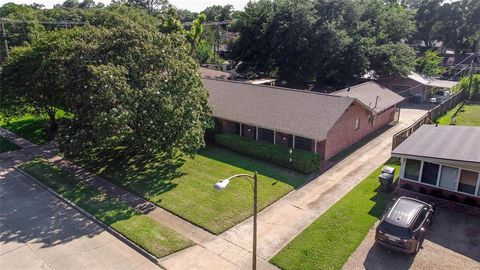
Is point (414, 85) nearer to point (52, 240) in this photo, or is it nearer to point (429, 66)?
point (429, 66)

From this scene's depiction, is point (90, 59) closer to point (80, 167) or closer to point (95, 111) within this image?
point (95, 111)

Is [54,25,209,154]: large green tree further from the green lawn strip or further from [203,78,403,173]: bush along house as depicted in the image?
[203,78,403,173]: bush along house

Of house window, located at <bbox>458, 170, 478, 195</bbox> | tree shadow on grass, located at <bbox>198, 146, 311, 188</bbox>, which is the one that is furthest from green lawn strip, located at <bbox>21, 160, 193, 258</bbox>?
house window, located at <bbox>458, 170, 478, 195</bbox>

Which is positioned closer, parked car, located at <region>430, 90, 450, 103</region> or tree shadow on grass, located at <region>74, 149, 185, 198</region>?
tree shadow on grass, located at <region>74, 149, 185, 198</region>

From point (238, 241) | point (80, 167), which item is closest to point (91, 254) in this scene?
point (238, 241)

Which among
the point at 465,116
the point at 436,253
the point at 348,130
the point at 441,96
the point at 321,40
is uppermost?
the point at 321,40

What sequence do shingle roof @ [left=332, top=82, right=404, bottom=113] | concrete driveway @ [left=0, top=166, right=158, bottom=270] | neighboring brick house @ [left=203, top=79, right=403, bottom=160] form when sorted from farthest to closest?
shingle roof @ [left=332, top=82, right=404, bottom=113] → neighboring brick house @ [left=203, top=79, right=403, bottom=160] → concrete driveway @ [left=0, top=166, right=158, bottom=270]

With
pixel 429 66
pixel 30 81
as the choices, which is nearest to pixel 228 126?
pixel 30 81
